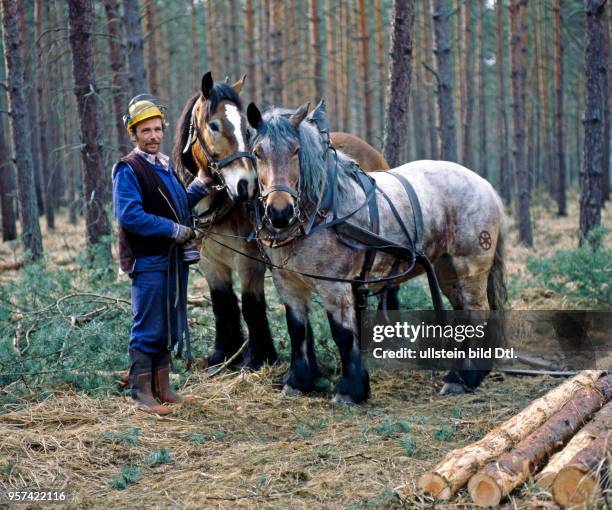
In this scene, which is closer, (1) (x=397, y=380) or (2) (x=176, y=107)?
(1) (x=397, y=380)

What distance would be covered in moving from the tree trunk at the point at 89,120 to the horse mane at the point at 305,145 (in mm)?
4716

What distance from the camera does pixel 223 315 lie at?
6.29m

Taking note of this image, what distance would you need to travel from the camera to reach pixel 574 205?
24.3 m

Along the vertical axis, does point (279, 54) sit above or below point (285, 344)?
above

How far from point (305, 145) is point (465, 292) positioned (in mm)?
1954

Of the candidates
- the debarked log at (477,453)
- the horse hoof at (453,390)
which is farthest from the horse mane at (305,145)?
the debarked log at (477,453)

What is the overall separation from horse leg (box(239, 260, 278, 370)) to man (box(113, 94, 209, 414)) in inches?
30.2

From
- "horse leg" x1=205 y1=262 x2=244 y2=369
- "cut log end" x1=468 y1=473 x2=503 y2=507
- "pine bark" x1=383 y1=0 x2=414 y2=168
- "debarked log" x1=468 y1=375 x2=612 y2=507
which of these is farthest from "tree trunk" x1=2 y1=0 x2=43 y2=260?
"cut log end" x1=468 y1=473 x2=503 y2=507

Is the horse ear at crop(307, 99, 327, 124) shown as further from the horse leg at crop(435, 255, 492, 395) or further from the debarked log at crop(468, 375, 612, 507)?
the debarked log at crop(468, 375, 612, 507)

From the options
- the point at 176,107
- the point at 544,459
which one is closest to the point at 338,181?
the point at 544,459

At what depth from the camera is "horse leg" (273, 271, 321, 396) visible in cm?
547

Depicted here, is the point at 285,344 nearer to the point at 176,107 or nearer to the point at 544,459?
the point at 544,459

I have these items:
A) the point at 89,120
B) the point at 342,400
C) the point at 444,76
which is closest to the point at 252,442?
the point at 342,400

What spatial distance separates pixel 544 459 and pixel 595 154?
6.52 meters
